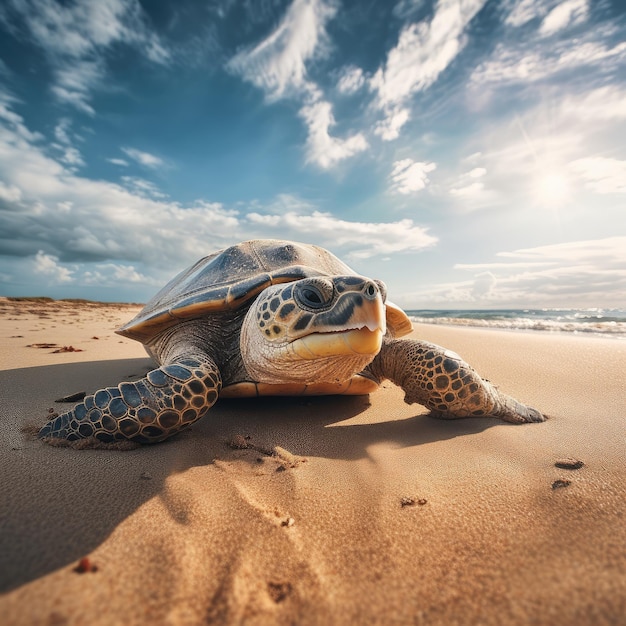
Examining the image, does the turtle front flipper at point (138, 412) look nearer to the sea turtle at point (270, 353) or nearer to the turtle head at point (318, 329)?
the sea turtle at point (270, 353)

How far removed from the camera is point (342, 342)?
6.69ft

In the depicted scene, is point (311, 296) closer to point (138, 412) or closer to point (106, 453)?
point (138, 412)

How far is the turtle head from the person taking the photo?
2008 millimetres

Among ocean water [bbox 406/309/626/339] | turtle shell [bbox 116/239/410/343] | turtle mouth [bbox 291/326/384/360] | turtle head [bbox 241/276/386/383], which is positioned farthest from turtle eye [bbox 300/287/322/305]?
ocean water [bbox 406/309/626/339]

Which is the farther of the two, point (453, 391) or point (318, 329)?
point (453, 391)

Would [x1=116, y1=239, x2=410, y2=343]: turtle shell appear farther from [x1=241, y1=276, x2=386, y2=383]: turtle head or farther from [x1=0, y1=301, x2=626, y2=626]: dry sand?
[x1=0, y1=301, x2=626, y2=626]: dry sand

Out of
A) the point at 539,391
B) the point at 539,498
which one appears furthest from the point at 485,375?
the point at 539,498

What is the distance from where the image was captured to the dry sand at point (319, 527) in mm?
919

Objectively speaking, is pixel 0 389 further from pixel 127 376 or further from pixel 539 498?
pixel 539 498

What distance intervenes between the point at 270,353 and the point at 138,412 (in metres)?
0.88

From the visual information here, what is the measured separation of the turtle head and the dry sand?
0.46 metres

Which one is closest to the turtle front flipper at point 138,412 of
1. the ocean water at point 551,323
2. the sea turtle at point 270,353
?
the sea turtle at point 270,353

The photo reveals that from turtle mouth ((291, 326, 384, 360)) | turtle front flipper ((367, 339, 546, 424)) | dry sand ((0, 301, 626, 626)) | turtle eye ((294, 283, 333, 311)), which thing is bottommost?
dry sand ((0, 301, 626, 626))

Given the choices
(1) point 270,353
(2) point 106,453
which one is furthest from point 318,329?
(2) point 106,453
